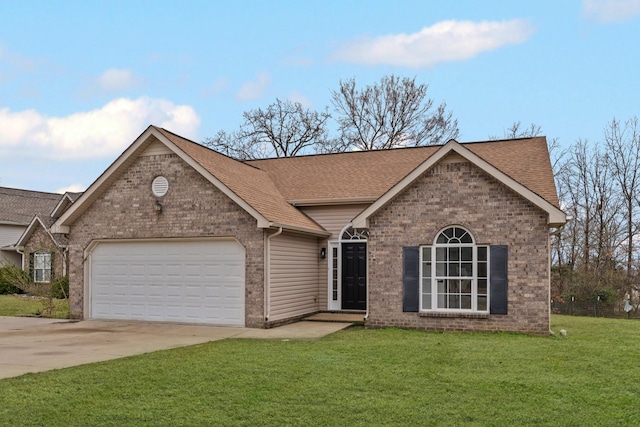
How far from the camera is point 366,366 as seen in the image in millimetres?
9812

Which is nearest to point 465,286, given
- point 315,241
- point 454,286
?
point 454,286

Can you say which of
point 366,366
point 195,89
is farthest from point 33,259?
point 366,366

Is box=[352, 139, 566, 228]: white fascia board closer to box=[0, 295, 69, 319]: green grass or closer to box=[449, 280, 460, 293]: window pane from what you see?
box=[449, 280, 460, 293]: window pane

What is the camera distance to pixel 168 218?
1675cm

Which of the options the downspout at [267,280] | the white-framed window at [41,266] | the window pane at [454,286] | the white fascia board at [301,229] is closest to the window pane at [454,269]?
the window pane at [454,286]

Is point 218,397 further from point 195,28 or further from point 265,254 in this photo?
point 195,28

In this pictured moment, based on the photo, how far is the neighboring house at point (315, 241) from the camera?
1441cm

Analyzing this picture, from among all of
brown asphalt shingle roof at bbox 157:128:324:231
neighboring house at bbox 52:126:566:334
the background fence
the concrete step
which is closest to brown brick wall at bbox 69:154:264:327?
neighboring house at bbox 52:126:566:334

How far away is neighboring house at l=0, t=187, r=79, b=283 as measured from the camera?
32.0 m

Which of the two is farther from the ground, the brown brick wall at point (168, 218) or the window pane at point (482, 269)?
the brown brick wall at point (168, 218)

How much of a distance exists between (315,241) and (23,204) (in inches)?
1106

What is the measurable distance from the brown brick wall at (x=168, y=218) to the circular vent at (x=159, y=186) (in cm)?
11

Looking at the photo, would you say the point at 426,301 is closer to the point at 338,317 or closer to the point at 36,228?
the point at 338,317

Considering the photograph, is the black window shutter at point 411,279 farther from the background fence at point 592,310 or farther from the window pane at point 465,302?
the background fence at point 592,310
